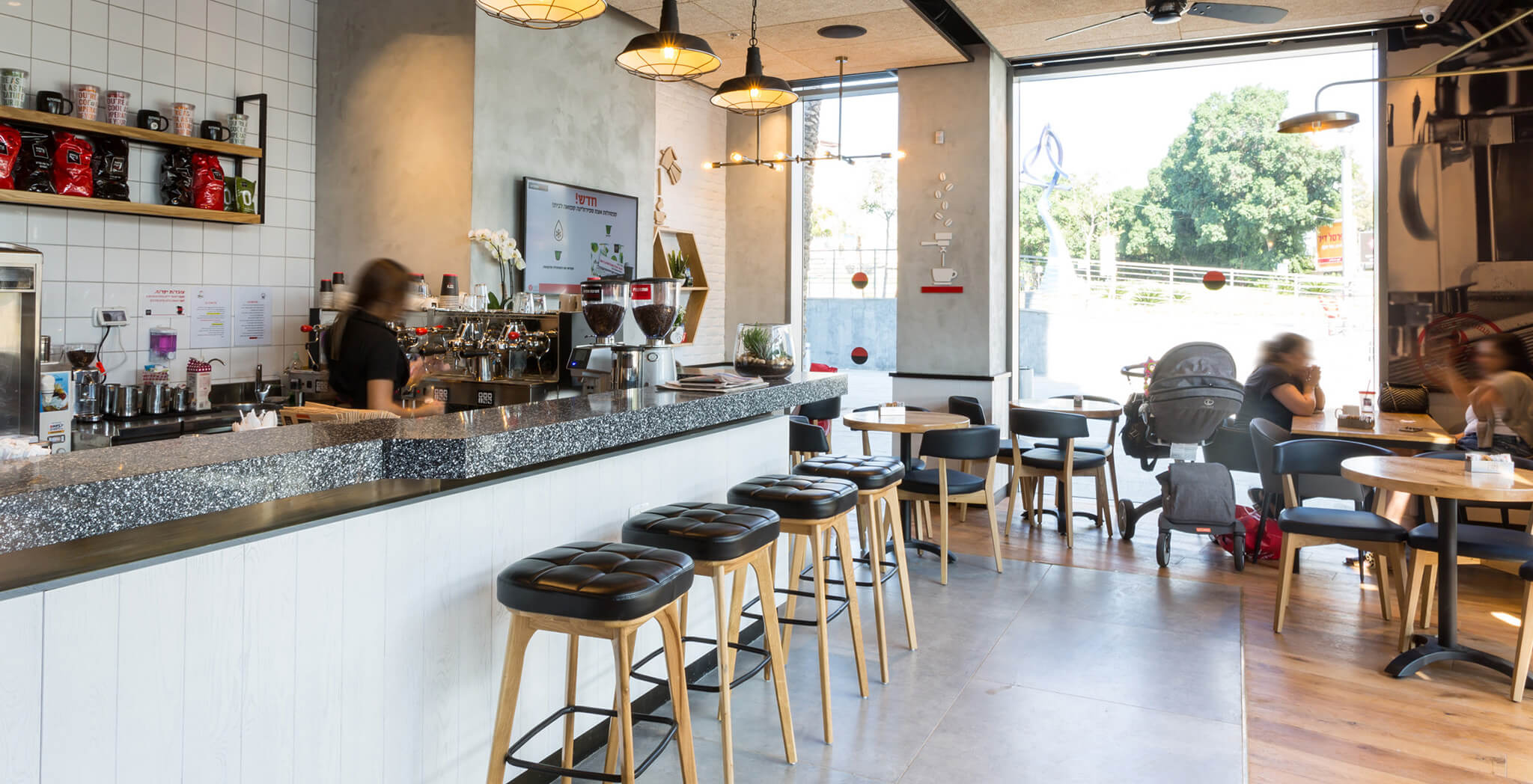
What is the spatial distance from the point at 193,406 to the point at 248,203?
113 centimetres

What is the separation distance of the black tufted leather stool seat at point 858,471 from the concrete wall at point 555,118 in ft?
8.17

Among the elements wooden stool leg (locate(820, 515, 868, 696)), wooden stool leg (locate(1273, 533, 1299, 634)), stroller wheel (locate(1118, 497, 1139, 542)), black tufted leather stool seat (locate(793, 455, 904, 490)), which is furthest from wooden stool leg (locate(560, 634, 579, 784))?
stroller wheel (locate(1118, 497, 1139, 542))

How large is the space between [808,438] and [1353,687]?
106 inches

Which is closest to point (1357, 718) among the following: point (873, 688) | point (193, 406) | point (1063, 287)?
point (873, 688)

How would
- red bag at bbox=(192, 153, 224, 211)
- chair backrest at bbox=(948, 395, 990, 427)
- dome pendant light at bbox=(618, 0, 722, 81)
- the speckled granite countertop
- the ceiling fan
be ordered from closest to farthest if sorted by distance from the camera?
the speckled granite countertop < dome pendant light at bbox=(618, 0, 722, 81) < red bag at bbox=(192, 153, 224, 211) < the ceiling fan < chair backrest at bbox=(948, 395, 990, 427)

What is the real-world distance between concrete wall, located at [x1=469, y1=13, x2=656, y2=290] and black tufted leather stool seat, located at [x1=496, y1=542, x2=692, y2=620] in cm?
337

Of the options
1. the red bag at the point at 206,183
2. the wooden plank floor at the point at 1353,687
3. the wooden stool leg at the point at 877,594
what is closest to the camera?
the wooden plank floor at the point at 1353,687

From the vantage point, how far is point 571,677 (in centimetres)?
253

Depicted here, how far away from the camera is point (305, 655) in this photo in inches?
76.7

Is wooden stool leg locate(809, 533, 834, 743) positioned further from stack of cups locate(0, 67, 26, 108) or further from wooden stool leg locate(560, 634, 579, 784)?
stack of cups locate(0, 67, 26, 108)

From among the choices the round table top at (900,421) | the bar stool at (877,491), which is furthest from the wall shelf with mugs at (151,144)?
the round table top at (900,421)

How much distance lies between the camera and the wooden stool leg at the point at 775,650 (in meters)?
2.69

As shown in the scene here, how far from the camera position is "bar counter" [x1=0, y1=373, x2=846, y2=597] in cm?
144

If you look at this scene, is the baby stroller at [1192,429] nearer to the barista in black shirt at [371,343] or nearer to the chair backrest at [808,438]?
the chair backrest at [808,438]
